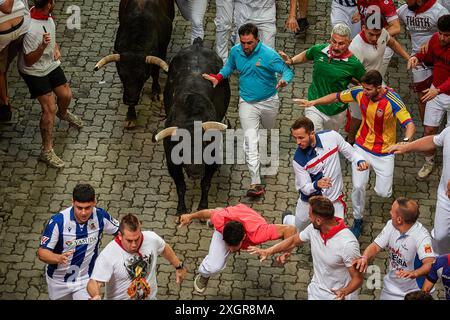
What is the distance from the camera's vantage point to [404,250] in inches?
498

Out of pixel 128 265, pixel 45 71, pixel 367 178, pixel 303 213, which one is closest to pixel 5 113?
pixel 45 71

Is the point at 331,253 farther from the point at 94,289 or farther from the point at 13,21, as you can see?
the point at 13,21

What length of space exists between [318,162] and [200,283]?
212 centimetres

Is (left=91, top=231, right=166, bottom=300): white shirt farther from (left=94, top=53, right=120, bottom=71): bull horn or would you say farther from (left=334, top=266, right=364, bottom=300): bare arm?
(left=94, top=53, right=120, bottom=71): bull horn

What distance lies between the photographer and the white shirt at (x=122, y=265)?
12081 mm

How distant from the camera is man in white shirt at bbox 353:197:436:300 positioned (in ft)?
40.6

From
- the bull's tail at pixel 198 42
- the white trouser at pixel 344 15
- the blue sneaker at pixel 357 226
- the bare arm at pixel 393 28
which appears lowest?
the blue sneaker at pixel 357 226

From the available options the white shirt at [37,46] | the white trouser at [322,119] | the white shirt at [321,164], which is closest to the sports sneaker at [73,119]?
the white shirt at [37,46]

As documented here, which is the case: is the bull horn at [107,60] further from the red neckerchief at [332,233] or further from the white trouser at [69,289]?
the red neckerchief at [332,233]

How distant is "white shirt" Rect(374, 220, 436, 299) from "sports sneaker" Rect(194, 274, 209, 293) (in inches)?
90.8

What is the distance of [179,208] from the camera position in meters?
15.4

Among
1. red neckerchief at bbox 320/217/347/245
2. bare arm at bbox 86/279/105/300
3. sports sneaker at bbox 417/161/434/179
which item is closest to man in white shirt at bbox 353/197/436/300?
red neckerchief at bbox 320/217/347/245

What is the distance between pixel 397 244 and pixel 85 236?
3.55m

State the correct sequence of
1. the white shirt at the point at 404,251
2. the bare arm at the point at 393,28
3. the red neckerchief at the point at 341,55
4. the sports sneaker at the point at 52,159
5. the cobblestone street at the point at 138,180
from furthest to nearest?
1. the bare arm at the point at 393,28
2. the sports sneaker at the point at 52,159
3. the red neckerchief at the point at 341,55
4. the cobblestone street at the point at 138,180
5. the white shirt at the point at 404,251
